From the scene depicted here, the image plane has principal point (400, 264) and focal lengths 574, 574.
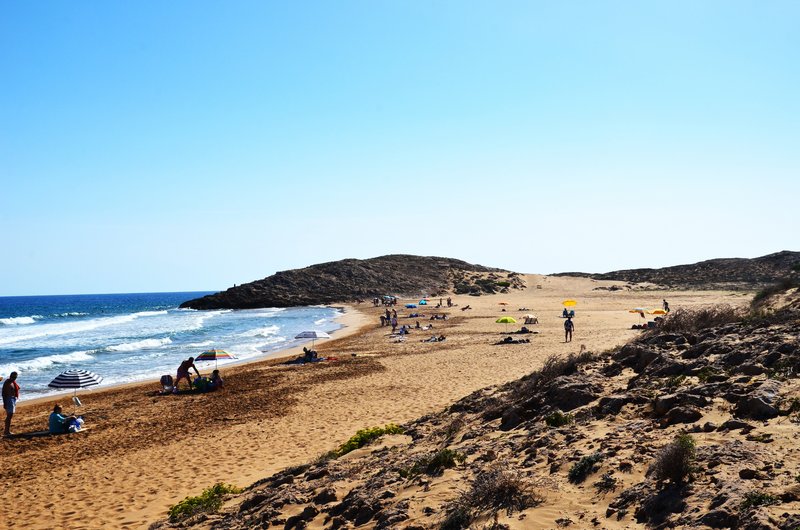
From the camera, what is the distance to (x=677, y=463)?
5633mm

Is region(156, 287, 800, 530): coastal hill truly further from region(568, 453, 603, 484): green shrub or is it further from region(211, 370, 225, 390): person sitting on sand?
region(211, 370, 225, 390): person sitting on sand

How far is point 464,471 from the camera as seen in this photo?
738cm

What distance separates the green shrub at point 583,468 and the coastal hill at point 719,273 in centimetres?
7322

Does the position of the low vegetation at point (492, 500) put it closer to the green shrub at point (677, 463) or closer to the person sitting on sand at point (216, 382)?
the green shrub at point (677, 463)

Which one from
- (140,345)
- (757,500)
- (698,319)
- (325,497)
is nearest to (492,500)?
(757,500)

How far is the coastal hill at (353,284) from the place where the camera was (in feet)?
297

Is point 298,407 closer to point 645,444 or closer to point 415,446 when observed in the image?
point 415,446

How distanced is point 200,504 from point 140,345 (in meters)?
35.5

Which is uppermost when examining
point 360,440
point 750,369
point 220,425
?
point 750,369

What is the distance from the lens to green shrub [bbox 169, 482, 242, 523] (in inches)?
335

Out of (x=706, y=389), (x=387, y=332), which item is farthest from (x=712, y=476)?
(x=387, y=332)

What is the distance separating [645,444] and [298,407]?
11752mm

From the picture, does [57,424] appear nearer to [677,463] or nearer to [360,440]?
[360,440]

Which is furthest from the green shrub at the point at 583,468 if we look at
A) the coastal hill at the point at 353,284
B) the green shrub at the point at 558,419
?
the coastal hill at the point at 353,284
